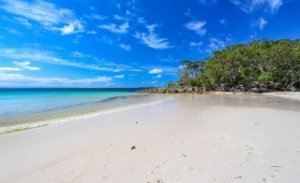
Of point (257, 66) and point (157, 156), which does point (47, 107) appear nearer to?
point (157, 156)

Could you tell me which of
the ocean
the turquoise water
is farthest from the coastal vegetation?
the turquoise water

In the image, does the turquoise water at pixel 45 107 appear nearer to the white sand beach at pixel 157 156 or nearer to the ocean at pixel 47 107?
the ocean at pixel 47 107

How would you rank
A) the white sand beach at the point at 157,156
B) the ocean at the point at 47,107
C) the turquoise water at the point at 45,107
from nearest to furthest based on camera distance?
1. the white sand beach at the point at 157,156
2. the ocean at the point at 47,107
3. the turquoise water at the point at 45,107

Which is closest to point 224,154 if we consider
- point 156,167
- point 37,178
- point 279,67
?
point 156,167

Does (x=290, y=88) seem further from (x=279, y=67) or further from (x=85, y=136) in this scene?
(x=85, y=136)

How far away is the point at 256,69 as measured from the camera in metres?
43.1

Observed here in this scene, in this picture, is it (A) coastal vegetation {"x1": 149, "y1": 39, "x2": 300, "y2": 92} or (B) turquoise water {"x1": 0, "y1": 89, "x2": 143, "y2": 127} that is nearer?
(B) turquoise water {"x1": 0, "y1": 89, "x2": 143, "y2": 127}

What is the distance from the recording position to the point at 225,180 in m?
3.37

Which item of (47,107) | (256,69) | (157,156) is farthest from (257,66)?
(157,156)

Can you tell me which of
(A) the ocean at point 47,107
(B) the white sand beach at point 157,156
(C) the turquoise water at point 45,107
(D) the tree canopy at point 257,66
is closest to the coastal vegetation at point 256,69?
(D) the tree canopy at point 257,66

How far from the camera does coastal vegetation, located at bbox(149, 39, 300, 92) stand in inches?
1459

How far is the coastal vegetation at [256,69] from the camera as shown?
122ft

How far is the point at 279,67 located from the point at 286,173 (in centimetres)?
4262

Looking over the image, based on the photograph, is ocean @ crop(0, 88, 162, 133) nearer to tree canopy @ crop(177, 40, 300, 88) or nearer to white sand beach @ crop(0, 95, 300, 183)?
white sand beach @ crop(0, 95, 300, 183)
